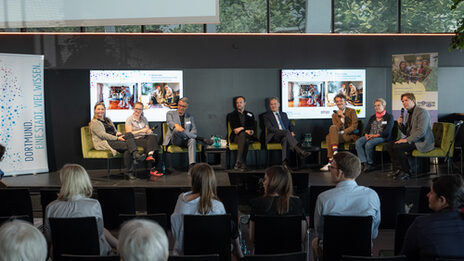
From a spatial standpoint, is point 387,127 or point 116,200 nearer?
point 116,200

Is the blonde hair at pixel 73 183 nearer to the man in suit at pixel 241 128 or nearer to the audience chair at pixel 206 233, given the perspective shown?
the audience chair at pixel 206 233

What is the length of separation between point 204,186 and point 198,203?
128mm

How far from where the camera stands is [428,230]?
9.23ft

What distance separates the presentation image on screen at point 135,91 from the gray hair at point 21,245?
732 centimetres

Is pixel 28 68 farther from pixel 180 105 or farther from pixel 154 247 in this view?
pixel 154 247

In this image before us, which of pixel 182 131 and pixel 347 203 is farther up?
pixel 182 131

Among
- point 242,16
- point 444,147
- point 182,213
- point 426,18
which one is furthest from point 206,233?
point 426,18

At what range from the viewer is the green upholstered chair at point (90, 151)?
327 inches

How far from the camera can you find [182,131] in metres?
8.67

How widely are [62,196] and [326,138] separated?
599cm

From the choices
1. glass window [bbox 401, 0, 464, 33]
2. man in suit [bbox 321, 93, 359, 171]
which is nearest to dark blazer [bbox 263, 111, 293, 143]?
man in suit [bbox 321, 93, 359, 171]

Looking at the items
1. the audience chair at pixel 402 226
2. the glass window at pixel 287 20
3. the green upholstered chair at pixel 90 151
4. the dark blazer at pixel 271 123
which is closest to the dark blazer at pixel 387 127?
the dark blazer at pixel 271 123

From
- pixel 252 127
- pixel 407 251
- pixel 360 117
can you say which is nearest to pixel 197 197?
pixel 407 251

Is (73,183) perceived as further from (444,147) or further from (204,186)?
(444,147)
